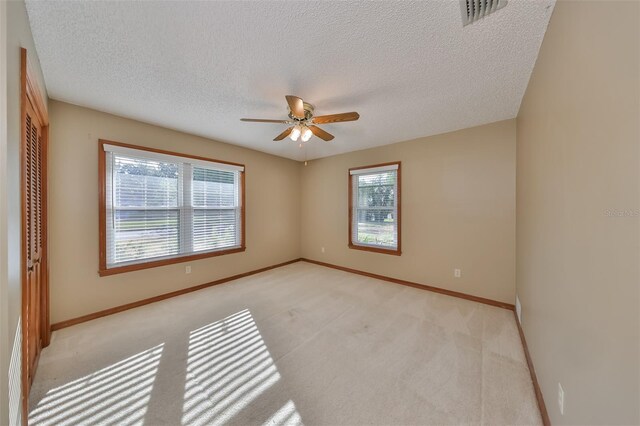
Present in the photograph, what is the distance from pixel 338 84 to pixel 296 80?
380 mm

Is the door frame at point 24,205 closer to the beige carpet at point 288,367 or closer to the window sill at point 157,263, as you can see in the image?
the beige carpet at point 288,367

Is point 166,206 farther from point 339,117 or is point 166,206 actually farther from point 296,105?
point 339,117

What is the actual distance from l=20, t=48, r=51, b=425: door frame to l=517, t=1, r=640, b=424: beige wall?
102 inches

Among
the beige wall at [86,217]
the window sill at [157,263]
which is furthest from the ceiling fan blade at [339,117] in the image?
the window sill at [157,263]

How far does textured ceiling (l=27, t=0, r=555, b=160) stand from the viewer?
1.33m

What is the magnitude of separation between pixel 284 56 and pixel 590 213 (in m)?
1.95

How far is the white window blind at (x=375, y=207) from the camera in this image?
3992 millimetres

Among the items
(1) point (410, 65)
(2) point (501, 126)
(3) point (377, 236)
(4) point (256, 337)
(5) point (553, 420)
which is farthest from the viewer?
(3) point (377, 236)

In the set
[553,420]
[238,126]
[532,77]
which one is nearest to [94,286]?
[238,126]

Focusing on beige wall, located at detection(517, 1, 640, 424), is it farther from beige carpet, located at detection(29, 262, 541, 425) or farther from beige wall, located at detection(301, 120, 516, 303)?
beige wall, located at detection(301, 120, 516, 303)

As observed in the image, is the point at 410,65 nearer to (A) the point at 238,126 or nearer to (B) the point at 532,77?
(B) the point at 532,77

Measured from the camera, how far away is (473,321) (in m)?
2.58

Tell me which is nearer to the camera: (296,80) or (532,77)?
(532,77)

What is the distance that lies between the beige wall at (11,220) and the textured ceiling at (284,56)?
0.39 meters
